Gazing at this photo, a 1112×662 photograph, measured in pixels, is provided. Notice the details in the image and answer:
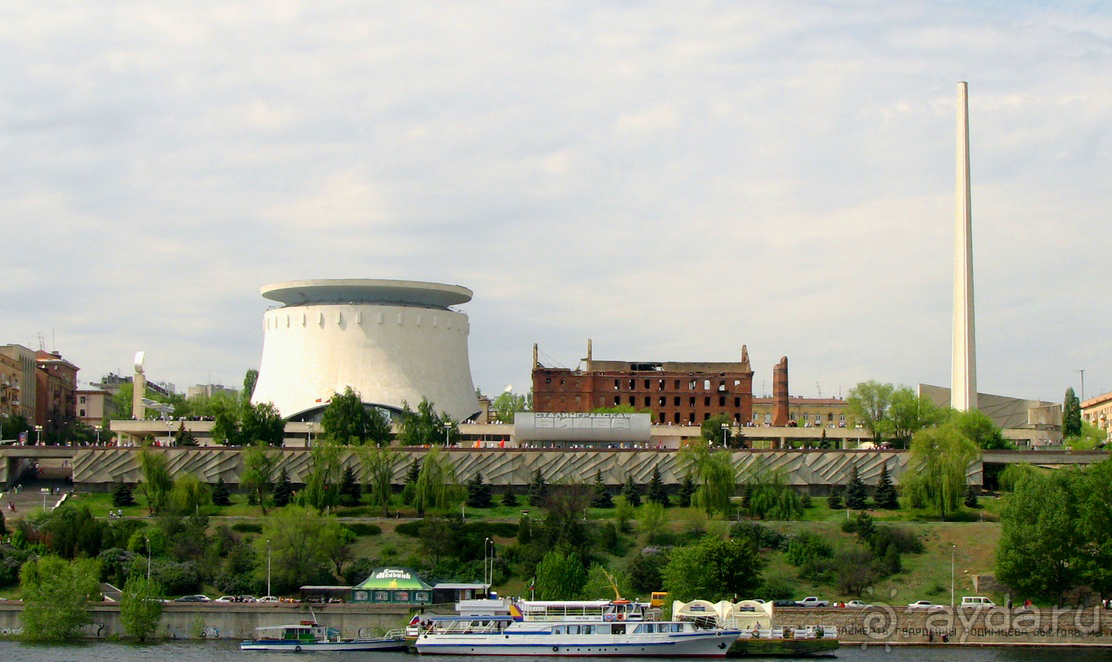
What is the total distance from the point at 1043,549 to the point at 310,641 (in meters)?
34.2

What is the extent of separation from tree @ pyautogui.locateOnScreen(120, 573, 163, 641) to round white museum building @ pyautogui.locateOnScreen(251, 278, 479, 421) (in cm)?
5434

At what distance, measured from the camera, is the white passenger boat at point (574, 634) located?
67375 mm

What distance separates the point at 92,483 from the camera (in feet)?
327

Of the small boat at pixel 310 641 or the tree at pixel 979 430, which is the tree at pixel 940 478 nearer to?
the tree at pixel 979 430

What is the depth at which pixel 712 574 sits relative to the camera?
240 ft

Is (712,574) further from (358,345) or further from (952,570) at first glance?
(358,345)

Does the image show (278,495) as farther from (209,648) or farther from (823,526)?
(823,526)

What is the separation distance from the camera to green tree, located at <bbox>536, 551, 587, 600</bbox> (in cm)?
7494

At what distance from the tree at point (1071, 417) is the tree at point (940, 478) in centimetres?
3864

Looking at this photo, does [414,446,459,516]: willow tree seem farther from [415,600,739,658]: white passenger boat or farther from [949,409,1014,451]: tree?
[949,409,1014,451]: tree

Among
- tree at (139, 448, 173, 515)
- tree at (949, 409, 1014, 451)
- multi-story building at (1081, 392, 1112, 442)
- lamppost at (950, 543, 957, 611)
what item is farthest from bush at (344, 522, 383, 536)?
multi-story building at (1081, 392, 1112, 442)

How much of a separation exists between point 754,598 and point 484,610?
1380 cm

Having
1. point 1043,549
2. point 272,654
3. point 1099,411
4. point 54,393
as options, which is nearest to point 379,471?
point 272,654

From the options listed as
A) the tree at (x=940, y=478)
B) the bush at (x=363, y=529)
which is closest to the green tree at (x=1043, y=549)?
the tree at (x=940, y=478)
